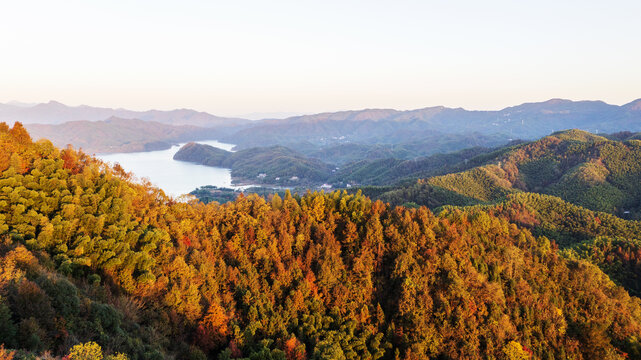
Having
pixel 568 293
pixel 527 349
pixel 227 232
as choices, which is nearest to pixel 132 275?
pixel 227 232

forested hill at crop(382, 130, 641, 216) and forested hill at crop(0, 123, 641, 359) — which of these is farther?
forested hill at crop(382, 130, 641, 216)

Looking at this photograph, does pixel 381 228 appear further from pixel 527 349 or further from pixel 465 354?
pixel 527 349

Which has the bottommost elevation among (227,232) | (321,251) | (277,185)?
(277,185)

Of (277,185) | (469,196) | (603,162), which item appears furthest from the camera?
(277,185)

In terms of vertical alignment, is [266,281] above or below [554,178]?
above

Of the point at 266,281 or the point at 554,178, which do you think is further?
the point at 554,178
